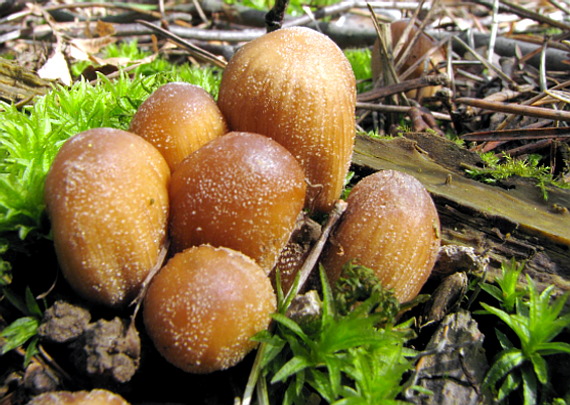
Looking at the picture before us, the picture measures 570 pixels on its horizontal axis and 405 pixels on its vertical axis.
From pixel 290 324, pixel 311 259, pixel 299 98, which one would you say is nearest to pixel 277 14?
pixel 299 98

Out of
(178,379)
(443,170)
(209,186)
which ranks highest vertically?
(209,186)

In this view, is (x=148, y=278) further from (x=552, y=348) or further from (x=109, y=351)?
(x=552, y=348)

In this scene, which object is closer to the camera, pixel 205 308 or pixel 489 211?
pixel 205 308

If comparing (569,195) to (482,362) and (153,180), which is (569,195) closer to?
(482,362)

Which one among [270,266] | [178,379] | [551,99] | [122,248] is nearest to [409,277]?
[270,266]

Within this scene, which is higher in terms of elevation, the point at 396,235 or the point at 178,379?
the point at 396,235

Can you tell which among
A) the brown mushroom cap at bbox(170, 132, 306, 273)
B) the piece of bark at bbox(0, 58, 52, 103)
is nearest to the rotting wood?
the brown mushroom cap at bbox(170, 132, 306, 273)

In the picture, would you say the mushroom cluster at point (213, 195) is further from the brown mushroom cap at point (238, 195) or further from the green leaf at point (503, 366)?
the green leaf at point (503, 366)
